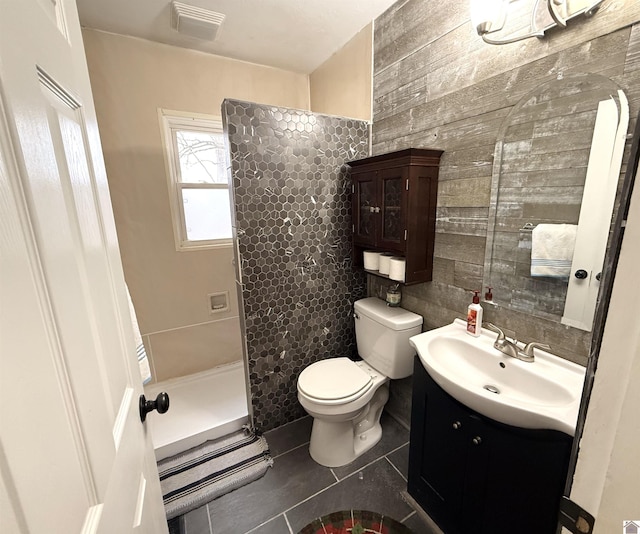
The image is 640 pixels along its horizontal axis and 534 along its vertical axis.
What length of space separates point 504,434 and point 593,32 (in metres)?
1.30

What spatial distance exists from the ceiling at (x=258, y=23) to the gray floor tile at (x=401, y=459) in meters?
2.46

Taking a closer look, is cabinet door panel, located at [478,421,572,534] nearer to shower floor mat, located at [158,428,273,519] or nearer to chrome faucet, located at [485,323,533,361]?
chrome faucet, located at [485,323,533,361]

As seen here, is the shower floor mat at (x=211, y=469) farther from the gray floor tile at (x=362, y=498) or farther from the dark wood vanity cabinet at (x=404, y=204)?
the dark wood vanity cabinet at (x=404, y=204)

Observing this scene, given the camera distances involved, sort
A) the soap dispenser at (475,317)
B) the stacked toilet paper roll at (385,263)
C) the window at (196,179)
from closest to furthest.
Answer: the soap dispenser at (475,317)
the stacked toilet paper roll at (385,263)
the window at (196,179)

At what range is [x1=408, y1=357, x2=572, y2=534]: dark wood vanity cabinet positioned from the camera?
0.89 meters

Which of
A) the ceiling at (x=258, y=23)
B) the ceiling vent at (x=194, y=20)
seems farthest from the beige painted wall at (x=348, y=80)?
the ceiling vent at (x=194, y=20)

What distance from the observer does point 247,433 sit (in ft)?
6.23

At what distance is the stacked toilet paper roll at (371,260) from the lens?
1769 millimetres

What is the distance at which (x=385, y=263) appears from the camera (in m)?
1.67

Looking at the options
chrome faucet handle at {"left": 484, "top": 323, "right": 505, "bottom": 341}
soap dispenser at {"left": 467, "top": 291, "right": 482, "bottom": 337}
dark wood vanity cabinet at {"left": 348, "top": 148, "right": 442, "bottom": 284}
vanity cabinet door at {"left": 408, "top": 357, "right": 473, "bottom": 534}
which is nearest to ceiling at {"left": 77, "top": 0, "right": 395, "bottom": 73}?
dark wood vanity cabinet at {"left": 348, "top": 148, "right": 442, "bottom": 284}

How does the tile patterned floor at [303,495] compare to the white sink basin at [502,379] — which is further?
the tile patterned floor at [303,495]

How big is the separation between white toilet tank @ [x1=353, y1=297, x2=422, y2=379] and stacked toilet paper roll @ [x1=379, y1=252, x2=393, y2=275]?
9.8 inches

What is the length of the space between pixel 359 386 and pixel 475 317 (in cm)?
68

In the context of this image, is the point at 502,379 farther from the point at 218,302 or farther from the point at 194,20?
the point at 194,20
